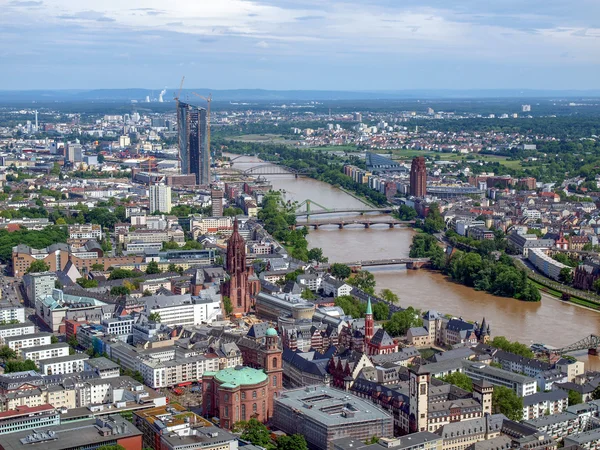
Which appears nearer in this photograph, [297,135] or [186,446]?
[186,446]

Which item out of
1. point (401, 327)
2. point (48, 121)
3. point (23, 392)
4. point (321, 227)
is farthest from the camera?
point (48, 121)

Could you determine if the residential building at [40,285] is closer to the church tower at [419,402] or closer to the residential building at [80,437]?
the residential building at [80,437]

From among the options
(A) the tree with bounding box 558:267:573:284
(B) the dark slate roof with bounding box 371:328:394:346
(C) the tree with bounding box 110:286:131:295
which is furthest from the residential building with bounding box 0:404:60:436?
(A) the tree with bounding box 558:267:573:284

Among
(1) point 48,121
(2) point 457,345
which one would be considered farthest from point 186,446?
(1) point 48,121

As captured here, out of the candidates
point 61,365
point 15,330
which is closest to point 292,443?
point 61,365

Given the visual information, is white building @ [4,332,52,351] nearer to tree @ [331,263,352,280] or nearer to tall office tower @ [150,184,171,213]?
tree @ [331,263,352,280]

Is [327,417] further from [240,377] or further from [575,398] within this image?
[575,398]

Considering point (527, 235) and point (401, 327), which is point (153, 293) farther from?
point (527, 235)
